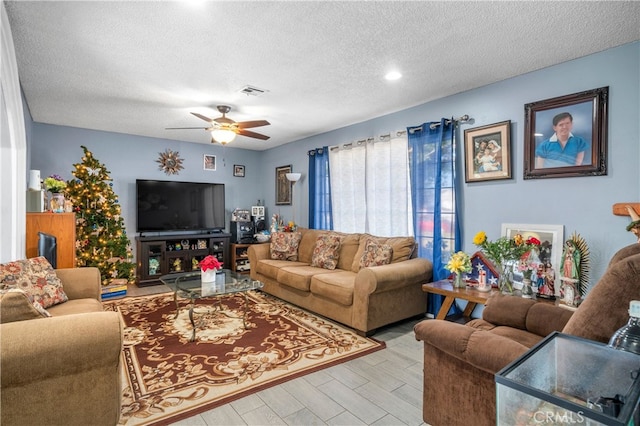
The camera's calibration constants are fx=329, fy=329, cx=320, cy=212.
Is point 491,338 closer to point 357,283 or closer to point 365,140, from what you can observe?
point 357,283

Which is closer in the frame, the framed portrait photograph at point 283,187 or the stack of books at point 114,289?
the stack of books at point 114,289

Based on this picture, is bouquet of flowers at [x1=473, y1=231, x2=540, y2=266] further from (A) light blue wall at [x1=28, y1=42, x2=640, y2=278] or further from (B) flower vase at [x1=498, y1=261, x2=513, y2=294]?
(A) light blue wall at [x1=28, y1=42, x2=640, y2=278]

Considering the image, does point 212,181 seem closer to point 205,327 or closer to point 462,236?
point 205,327

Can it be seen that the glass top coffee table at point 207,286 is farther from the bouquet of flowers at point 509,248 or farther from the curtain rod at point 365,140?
the curtain rod at point 365,140

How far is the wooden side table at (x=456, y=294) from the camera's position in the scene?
2786mm

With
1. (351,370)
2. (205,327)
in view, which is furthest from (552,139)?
(205,327)

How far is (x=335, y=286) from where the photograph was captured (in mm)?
3457

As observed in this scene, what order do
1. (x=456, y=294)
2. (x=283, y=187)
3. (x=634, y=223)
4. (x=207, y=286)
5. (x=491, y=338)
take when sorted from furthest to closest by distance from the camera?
1. (x=283, y=187)
2. (x=207, y=286)
3. (x=456, y=294)
4. (x=634, y=223)
5. (x=491, y=338)

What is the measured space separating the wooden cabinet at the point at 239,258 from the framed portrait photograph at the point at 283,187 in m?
1.07

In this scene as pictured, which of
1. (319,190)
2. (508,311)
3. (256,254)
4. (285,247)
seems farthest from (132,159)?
(508,311)

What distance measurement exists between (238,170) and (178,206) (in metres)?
1.47

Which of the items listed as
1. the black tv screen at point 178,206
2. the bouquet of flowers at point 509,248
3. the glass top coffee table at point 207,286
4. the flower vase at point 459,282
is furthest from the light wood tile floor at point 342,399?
the black tv screen at point 178,206

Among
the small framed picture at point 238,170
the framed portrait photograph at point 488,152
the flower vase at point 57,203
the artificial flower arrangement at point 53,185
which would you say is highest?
the small framed picture at point 238,170

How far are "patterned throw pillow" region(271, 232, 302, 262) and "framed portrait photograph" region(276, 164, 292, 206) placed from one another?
4.23 feet
